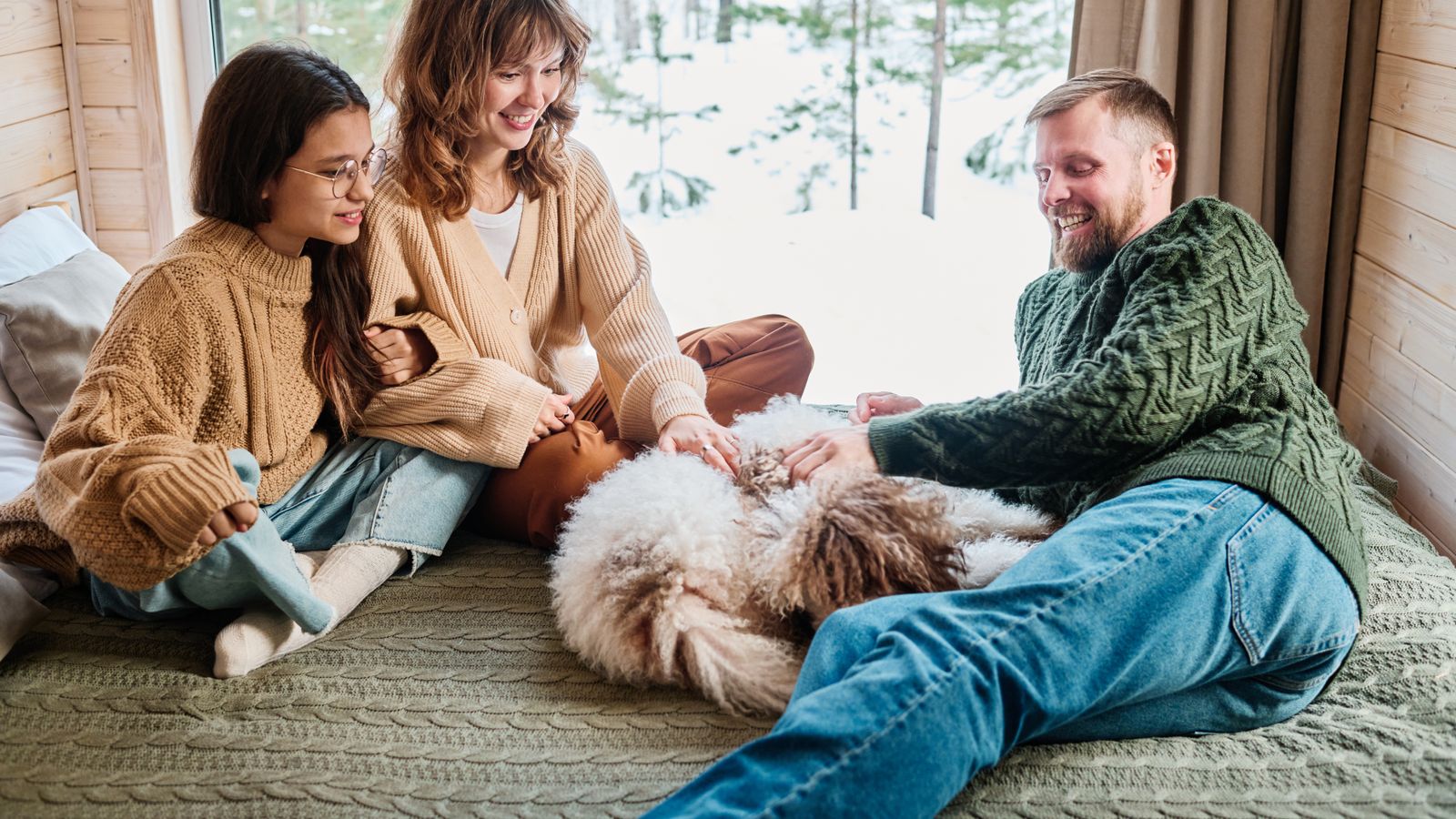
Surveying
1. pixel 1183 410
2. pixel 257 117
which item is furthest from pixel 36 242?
pixel 1183 410

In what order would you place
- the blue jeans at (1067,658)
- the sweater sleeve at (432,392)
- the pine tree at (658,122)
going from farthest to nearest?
1. the pine tree at (658,122)
2. the sweater sleeve at (432,392)
3. the blue jeans at (1067,658)

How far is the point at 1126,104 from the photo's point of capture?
1.81 m

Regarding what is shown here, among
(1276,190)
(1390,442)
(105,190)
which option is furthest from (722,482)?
(105,190)

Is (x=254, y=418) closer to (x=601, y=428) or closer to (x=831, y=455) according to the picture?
(x=601, y=428)

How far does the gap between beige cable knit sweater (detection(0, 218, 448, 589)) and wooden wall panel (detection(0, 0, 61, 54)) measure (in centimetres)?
101

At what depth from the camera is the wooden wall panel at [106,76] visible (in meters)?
2.70

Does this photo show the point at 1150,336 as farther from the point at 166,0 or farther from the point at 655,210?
the point at 166,0

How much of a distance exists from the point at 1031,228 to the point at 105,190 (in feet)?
7.73

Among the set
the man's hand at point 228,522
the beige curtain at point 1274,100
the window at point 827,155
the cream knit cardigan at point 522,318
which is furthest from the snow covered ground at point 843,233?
the man's hand at point 228,522

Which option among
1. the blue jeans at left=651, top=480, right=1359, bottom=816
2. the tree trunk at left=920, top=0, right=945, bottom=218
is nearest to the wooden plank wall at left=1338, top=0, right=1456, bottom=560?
the blue jeans at left=651, top=480, right=1359, bottom=816

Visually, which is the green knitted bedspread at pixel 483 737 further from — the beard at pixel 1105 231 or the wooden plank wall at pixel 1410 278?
the beard at pixel 1105 231

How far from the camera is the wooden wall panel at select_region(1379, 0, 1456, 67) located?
2084mm

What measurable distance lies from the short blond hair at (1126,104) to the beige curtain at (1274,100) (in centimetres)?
79

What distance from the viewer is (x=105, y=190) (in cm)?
280
